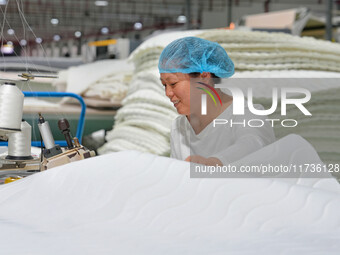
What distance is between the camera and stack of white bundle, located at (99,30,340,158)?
107 cm

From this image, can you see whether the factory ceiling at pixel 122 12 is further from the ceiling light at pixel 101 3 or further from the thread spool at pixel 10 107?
the thread spool at pixel 10 107

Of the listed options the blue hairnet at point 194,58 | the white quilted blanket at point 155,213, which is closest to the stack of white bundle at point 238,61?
the blue hairnet at point 194,58

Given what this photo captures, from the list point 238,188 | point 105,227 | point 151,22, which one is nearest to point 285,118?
point 238,188

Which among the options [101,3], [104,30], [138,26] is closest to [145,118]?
Answer: [101,3]

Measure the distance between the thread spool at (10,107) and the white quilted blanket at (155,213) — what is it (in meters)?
0.07

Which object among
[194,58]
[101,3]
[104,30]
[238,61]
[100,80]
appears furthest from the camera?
[104,30]

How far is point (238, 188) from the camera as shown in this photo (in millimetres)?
517

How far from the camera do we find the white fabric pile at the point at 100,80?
1669 mm

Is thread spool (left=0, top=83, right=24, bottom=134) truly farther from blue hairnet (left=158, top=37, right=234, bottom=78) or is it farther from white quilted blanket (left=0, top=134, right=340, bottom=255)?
blue hairnet (left=158, top=37, right=234, bottom=78)

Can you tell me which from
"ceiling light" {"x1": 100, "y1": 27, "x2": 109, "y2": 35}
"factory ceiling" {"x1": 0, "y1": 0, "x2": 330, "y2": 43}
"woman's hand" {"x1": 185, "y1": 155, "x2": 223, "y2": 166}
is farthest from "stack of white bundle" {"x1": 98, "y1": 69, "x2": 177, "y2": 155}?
"ceiling light" {"x1": 100, "y1": 27, "x2": 109, "y2": 35}

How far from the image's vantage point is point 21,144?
0.64 metres

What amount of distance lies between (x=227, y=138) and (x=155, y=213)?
0.25 metres

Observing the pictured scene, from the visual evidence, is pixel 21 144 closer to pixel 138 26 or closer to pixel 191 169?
pixel 191 169

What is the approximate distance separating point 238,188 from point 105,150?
84cm
